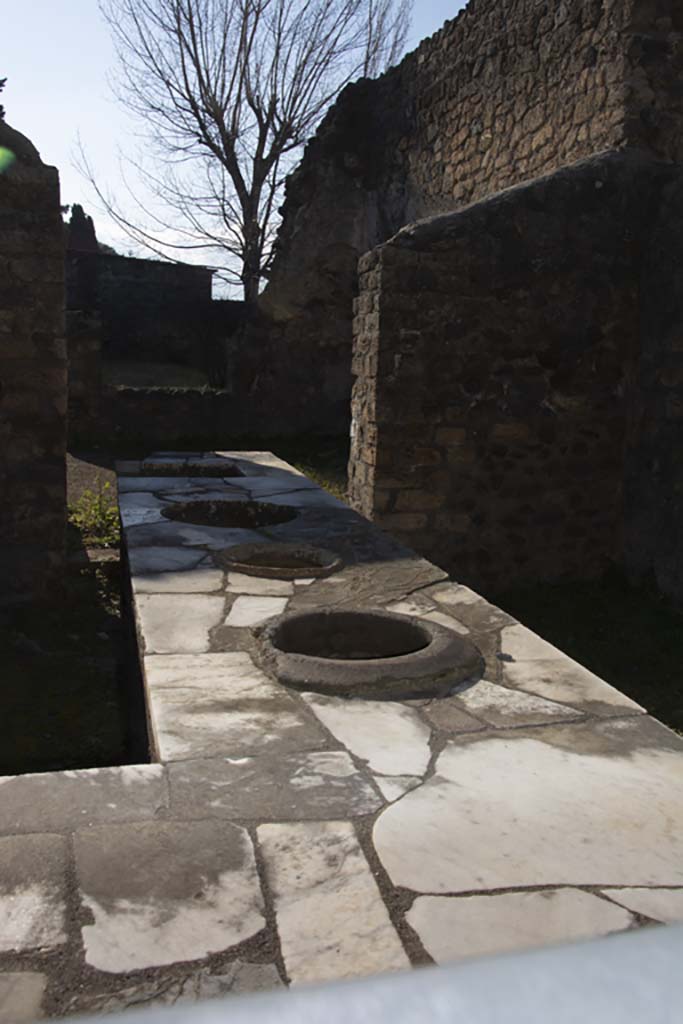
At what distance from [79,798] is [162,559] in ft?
6.11

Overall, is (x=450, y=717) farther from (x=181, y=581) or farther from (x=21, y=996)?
(x=181, y=581)

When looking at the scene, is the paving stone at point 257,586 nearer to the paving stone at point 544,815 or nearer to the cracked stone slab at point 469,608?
the cracked stone slab at point 469,608

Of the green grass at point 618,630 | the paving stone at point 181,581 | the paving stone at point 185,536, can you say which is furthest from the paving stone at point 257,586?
the green grass at point 618,630

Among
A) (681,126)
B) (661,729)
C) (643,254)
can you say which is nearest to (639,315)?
(643,254)

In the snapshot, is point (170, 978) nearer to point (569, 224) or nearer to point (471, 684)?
point (471, 684)

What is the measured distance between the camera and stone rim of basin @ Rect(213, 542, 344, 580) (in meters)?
3.46

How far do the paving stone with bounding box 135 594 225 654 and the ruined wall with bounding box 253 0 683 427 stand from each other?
474 cm

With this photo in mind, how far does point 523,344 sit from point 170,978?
189 inches

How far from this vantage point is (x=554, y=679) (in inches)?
95.2

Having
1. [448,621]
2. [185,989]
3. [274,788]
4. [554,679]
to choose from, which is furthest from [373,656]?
[185,989]

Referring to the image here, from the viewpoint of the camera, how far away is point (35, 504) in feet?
16.0

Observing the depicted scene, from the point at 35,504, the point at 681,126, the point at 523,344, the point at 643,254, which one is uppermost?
the point at 681,126

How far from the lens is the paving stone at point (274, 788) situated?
1.70 metres

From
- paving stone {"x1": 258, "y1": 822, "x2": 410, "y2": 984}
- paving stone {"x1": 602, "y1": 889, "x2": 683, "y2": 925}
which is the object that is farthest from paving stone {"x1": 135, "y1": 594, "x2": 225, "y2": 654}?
paving stone {"x1": 602, "y1": 889, "x2": 683, "y2": 925}
